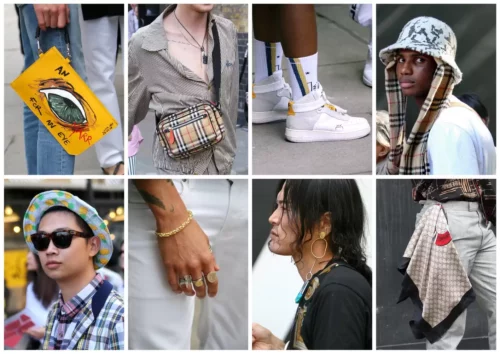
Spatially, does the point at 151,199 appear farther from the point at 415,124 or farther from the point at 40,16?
the point at 415,124

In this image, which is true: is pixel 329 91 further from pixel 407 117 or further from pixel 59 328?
pixel 59 328

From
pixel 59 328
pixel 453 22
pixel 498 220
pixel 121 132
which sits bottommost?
pixel 59 328

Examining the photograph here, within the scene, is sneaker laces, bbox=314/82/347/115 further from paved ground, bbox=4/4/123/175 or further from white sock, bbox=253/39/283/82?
paved ground, bbox=4/4/123/175

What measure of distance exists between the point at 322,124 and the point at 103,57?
35.9 inches

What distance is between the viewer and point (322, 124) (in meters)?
4.75

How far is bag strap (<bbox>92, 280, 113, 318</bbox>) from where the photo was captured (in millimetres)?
4699

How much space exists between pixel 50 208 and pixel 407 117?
146 centimetres

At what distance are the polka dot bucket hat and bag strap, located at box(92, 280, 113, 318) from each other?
8 cm

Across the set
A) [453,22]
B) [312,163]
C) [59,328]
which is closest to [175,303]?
[59,328]

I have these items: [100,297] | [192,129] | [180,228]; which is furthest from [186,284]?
[192,129]

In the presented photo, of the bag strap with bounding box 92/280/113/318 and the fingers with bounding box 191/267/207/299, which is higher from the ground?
the fingers with bounding box 191/267/207/299

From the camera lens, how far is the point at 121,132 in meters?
4.74

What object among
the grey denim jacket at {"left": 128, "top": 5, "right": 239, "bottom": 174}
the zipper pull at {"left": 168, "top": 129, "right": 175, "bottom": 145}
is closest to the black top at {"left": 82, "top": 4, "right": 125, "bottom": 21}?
the grey denim jacket at {"left": 128, "top": 5, "right": 239, "bottom": 174}

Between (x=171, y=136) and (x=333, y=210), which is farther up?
(x=171, y=136)
